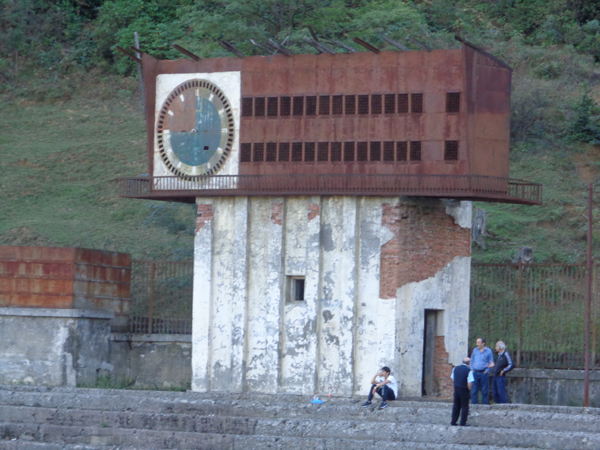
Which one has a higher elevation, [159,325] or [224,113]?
[224,113]

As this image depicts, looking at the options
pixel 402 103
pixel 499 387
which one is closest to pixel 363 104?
pixel 402 103

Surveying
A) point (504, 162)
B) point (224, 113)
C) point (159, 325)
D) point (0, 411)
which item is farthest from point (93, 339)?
point (504, 162)

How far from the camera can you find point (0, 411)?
20.4 metres

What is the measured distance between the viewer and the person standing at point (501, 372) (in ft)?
67.8

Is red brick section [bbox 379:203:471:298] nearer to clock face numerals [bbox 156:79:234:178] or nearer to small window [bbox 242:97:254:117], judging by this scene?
small window [bbox 242:97:254:117]

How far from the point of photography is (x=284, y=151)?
22.0 meters

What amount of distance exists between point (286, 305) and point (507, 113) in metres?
6.06

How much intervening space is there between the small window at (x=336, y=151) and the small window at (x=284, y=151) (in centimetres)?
98

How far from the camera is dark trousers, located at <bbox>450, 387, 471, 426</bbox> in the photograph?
17.1 metres

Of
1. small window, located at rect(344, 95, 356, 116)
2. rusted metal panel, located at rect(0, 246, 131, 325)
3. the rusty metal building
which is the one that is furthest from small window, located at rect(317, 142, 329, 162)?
rusted metal panel, located at rect(0, 246, 131, 325)

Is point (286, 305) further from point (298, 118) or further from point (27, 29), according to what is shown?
point (27, 29)

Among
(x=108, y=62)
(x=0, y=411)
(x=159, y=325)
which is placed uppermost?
(x=108, y=62)

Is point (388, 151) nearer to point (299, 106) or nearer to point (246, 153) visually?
point (299, 106)

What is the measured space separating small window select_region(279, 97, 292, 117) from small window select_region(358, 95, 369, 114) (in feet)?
5.08
